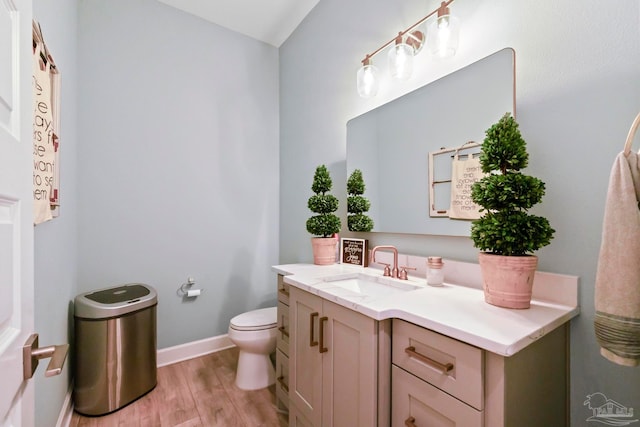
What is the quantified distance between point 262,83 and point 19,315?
2733mm

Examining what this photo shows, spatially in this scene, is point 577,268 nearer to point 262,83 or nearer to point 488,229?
point 488,229

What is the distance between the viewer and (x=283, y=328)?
67.9 inches

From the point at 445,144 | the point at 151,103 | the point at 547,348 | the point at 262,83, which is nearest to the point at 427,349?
the point at 547,348

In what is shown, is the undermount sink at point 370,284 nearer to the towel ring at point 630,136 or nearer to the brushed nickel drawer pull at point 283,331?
the brushed nickel drawer pull at point 283,331

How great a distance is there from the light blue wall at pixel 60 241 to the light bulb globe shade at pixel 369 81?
1.54 meters

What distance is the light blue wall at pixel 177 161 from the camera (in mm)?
2066

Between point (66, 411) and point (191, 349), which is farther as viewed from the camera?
point (191, 349)

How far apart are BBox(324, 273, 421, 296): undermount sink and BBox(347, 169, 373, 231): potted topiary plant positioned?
1.20 feet

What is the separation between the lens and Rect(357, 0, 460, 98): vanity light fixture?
1.30 m

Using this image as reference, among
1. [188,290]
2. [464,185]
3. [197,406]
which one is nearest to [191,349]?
[188,290]

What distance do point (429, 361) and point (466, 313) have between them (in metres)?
0.20

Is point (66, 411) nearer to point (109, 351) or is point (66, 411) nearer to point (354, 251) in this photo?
point (109, 351)

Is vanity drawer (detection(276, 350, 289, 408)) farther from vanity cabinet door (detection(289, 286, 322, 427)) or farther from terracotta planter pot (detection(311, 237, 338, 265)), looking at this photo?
terracotta planter pot (detection(311, 237, 338, 265))

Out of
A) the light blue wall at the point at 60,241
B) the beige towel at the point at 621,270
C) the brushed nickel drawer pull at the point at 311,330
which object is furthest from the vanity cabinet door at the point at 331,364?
the light blue wall at the point at 60,241
